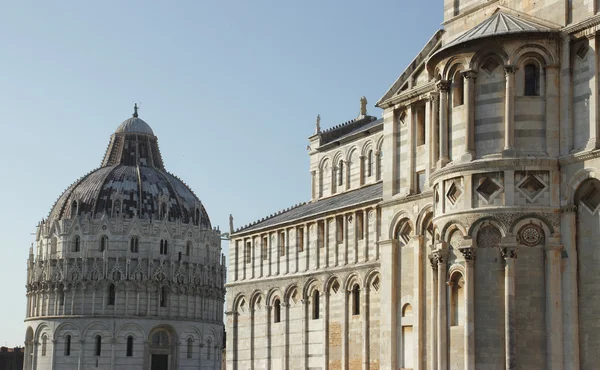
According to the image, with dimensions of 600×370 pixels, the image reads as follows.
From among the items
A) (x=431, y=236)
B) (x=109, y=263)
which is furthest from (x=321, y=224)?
(x=109, y=263)

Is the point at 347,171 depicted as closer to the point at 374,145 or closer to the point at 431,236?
the point at 374,145

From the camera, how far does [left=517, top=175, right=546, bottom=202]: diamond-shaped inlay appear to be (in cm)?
3266

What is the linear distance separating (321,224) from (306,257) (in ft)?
7.97

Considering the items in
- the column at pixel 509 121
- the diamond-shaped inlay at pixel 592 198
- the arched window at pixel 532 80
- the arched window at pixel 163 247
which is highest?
the arched window at pixel 163 247

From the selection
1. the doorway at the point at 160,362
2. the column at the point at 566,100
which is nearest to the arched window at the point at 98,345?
the doorway at the point at 160,362

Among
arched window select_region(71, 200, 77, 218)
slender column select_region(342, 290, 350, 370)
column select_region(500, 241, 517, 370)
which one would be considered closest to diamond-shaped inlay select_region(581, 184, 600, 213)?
column select_region(500, 241, 517, 370)

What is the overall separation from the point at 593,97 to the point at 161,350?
9925 centimetres

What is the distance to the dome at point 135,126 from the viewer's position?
137500 millimetres

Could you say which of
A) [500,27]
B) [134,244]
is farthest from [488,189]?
[134,244]

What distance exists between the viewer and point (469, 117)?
33.7 m

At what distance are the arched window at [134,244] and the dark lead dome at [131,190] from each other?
8.94 ft

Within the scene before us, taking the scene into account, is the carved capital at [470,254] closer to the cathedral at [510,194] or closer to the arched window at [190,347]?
the cathedral at [510,194]

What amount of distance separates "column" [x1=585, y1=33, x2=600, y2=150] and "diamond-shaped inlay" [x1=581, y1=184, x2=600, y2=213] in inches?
47.9

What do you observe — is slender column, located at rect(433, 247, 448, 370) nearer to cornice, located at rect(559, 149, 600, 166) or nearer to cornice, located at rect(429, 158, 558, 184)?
cornice, located at rect(429, 158, 558, 184)
